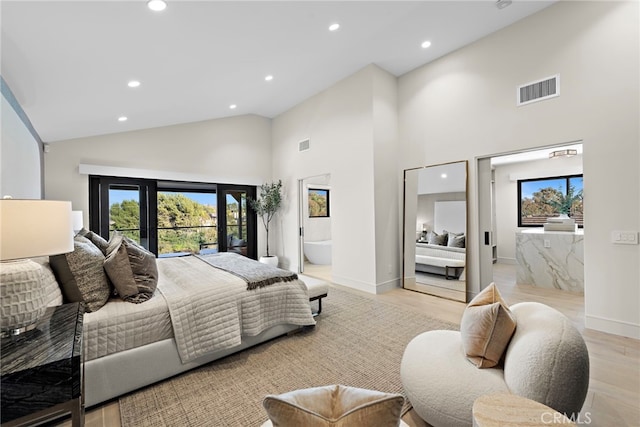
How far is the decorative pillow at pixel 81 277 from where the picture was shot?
2.00 meters

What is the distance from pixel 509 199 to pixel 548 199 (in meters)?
0.72

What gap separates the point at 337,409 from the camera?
0.81 metres

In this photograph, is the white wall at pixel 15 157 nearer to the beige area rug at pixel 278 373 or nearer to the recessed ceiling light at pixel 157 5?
the recessed ceiling light at pixel 157 5

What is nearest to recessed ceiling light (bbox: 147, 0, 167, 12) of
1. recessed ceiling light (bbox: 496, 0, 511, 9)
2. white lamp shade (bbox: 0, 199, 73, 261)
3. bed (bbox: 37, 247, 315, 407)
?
white lamp shade (bbox: 0, 199, 73, 261)

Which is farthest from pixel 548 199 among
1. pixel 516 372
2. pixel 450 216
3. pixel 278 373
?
pixel 278 373

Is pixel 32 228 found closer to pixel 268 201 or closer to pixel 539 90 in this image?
pixel 539 90

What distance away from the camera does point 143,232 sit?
17.4 feet

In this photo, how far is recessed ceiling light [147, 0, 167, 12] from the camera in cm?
208

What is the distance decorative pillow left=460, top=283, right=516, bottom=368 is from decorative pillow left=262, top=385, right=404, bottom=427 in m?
1.12

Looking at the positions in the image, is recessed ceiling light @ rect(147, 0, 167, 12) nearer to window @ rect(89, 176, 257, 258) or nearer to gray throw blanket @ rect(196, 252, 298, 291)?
gray throw blanket @ rect(196, 252, 298, 291)

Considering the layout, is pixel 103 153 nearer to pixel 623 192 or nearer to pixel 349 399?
pixel 349 399

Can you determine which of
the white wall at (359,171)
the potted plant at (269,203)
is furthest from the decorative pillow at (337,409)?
the potted plant at (269,203)

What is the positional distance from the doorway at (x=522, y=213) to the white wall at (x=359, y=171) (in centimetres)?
139

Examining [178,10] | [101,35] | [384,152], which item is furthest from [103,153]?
[384,152]
